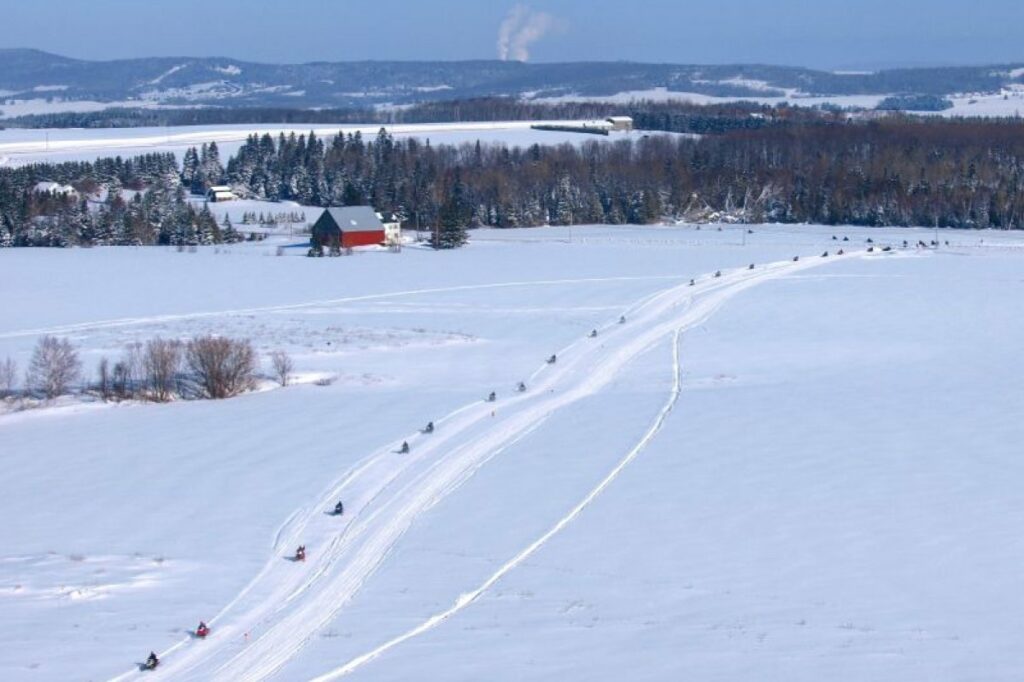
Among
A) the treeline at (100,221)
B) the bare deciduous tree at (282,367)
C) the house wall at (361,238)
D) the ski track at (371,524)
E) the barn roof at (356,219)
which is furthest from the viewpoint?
the treeline at (100,221)

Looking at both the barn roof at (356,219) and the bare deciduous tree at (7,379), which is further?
the barn roof at (356,219)

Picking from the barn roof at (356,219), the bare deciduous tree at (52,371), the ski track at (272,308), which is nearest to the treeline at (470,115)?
the barn roof at (356,219)

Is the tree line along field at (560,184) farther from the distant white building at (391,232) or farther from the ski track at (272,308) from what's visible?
the ski track at (272,308)

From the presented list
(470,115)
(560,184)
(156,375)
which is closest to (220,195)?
(560,184)

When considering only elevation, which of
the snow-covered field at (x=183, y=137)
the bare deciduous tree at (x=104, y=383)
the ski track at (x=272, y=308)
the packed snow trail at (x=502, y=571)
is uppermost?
the snow-covered field at (x=183, y=137)

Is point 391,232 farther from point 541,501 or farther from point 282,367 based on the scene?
point 541,501
